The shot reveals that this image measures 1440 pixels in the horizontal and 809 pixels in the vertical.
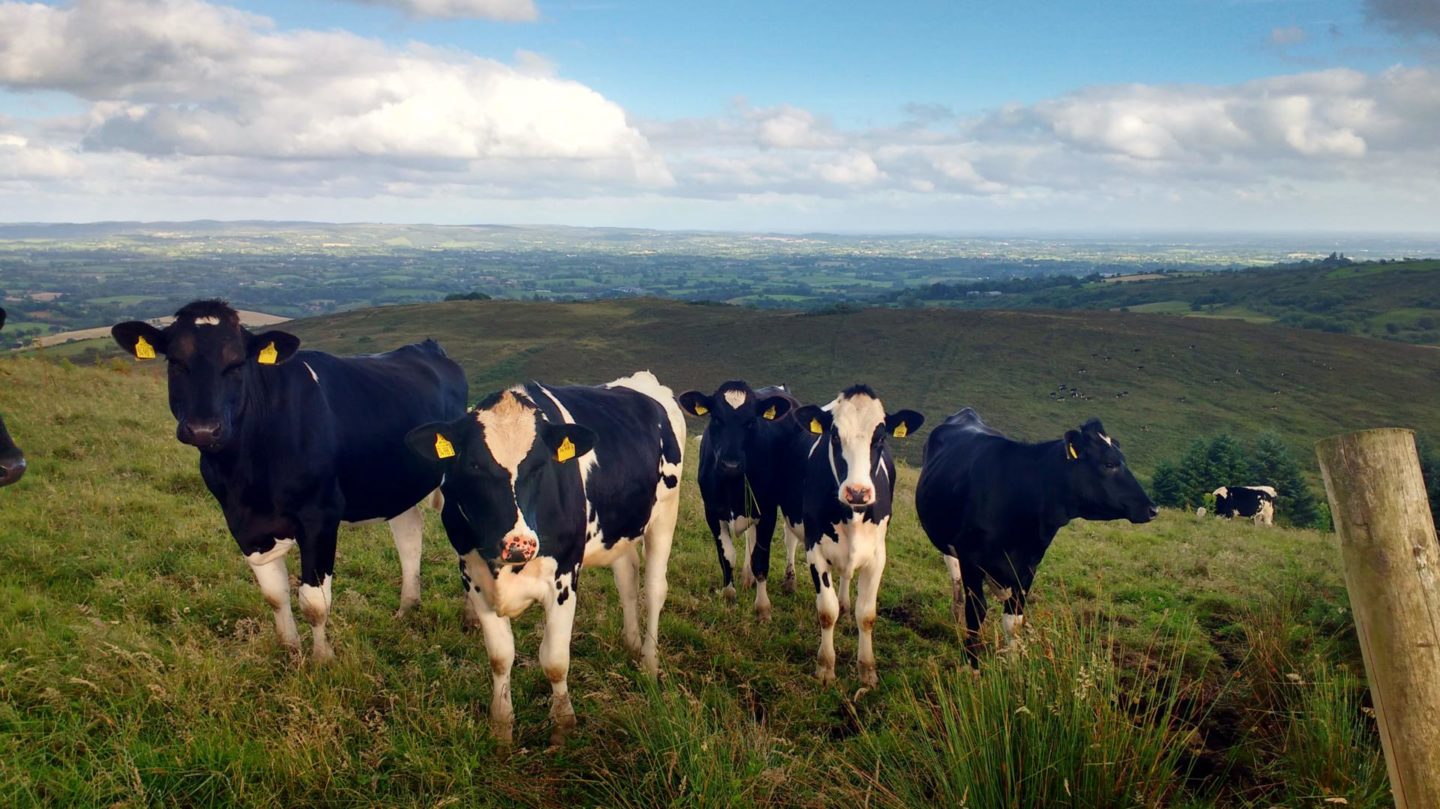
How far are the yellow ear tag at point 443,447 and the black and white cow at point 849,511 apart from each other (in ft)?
10.5

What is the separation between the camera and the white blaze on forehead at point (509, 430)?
17.6 ft

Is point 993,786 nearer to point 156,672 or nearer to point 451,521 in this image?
point 451,521

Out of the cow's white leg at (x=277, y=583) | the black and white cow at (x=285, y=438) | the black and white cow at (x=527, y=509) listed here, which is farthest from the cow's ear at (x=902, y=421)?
the cow's white leg at (x=277, y=583)

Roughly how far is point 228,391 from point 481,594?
2292 millimetres

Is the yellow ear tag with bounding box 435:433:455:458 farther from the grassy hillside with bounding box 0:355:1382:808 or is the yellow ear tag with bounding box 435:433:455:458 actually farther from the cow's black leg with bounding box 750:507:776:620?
the cow's black leg with bounding box 750:507:776:620

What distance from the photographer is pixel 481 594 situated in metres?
5.61

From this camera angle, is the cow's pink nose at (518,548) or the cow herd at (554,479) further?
the cow herd at (554,479)

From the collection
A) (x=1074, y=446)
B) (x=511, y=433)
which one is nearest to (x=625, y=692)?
(x=511, y=433)

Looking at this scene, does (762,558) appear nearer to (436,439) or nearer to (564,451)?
(564,451)

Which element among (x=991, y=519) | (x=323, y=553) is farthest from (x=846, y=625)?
(x=323, y=553)

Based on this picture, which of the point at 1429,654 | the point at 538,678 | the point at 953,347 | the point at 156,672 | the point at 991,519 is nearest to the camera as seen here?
the point at 1429,654

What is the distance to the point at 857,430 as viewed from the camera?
7145 millimetres

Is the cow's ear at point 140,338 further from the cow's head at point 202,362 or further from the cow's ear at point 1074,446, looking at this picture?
the cow's ear at point 1074,446

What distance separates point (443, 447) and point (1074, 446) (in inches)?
214
